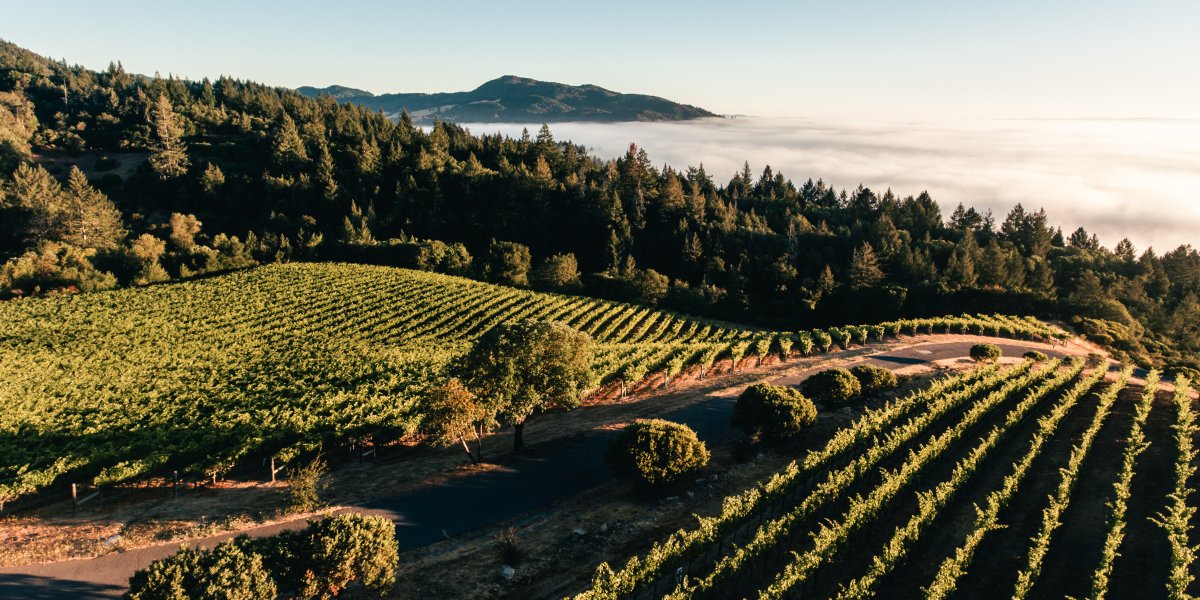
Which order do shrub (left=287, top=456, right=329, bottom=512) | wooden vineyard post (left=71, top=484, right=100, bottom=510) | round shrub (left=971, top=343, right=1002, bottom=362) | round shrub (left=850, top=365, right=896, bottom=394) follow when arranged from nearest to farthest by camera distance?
shrub (left=287, top=456, right=329, bottom=512)
wooden vineyard post (left=71, top=484, right=100, bottom=510)
round shrub (left=850, top=365, right=896, bottom=394)
round shrub (left=971, top=343, right=1002, bottom=362)

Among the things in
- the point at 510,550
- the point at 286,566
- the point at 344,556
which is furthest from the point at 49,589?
the point at 510,550

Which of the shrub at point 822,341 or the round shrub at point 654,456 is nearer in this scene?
the round shrub at point 654,456

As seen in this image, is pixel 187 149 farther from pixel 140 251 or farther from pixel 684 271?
pixel 684 271

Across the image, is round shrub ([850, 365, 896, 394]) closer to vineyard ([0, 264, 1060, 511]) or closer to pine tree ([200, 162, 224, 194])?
vineyard ([0, 264, 1060, 511])

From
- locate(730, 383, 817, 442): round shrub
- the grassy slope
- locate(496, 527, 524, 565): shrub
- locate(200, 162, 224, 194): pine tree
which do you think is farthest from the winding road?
locate(200, 162, 224, 194): pine tree

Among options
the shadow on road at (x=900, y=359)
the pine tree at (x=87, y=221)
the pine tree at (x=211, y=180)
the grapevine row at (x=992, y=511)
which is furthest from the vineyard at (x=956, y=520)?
the pine tree at (x=211, y=180)

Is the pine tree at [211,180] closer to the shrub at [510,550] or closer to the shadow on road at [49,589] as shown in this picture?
the shadow on road at [49,589]
